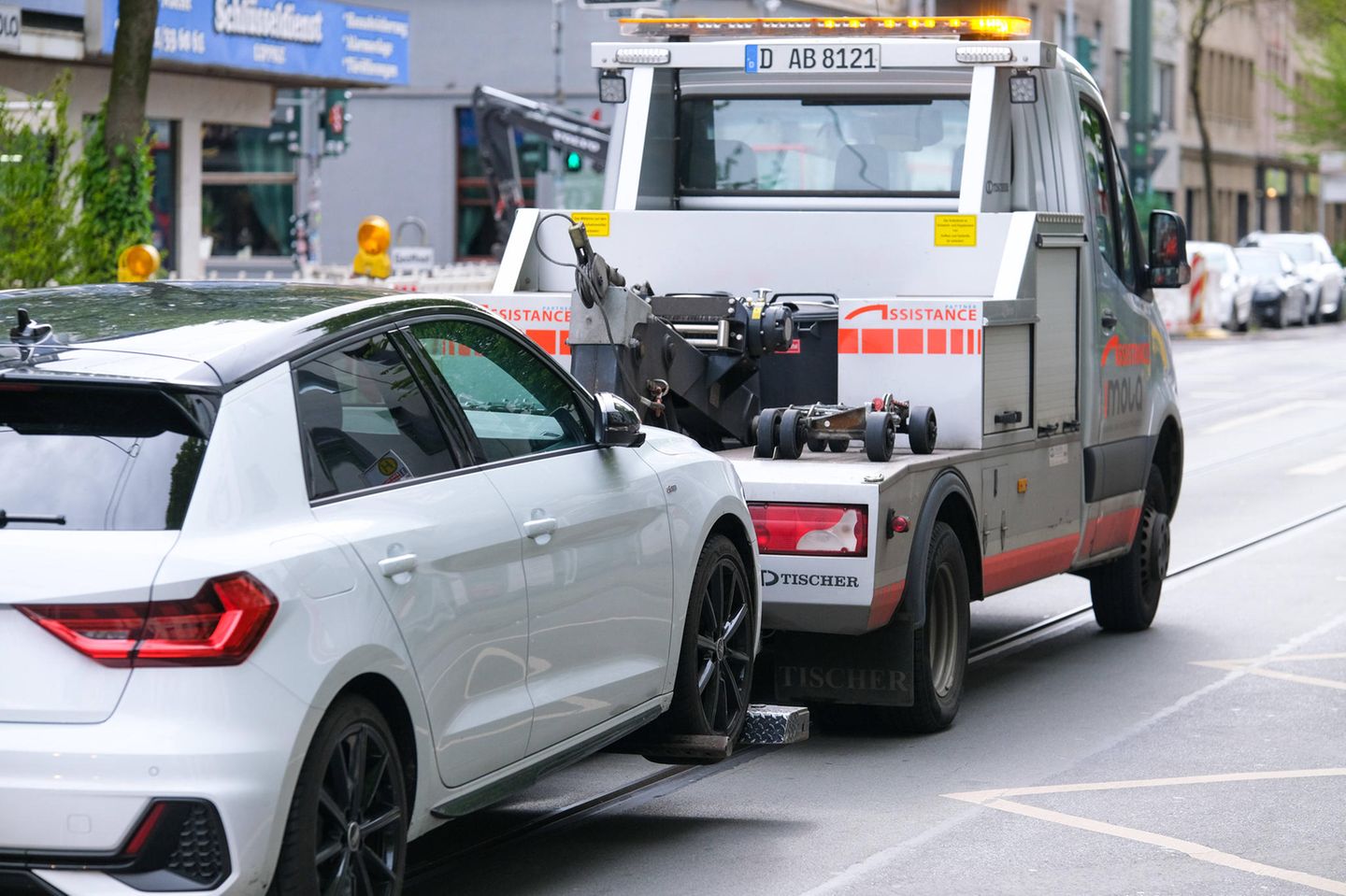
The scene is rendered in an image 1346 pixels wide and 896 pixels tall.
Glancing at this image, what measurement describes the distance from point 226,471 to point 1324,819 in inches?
154

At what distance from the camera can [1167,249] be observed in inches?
427

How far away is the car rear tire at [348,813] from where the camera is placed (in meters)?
4.74

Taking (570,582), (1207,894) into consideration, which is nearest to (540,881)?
(570,582)

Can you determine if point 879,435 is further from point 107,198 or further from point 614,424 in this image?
point 107,198

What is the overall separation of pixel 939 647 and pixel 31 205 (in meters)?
7.69

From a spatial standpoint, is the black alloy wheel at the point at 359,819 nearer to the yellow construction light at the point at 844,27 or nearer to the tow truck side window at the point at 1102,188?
the yellow construction light at the point at 844,27

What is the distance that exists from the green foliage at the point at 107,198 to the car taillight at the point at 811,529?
25.9 feet

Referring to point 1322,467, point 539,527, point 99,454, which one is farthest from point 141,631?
point 1322,467

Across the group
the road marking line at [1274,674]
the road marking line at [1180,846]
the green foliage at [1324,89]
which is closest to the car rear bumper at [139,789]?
the road marking line at [1180,846]

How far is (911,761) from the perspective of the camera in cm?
798

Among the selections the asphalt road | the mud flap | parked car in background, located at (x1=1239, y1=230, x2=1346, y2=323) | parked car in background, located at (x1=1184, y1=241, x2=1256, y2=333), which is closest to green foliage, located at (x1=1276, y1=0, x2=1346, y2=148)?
parked car in background, located at (x1=1239, y1=230, x2=1346, y2=323)

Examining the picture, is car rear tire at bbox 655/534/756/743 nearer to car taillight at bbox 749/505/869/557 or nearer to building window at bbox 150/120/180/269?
car taillight at bbox 749/505/869/557

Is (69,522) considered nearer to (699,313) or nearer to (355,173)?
(699,313)

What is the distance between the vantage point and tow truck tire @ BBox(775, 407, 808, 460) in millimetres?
8172
